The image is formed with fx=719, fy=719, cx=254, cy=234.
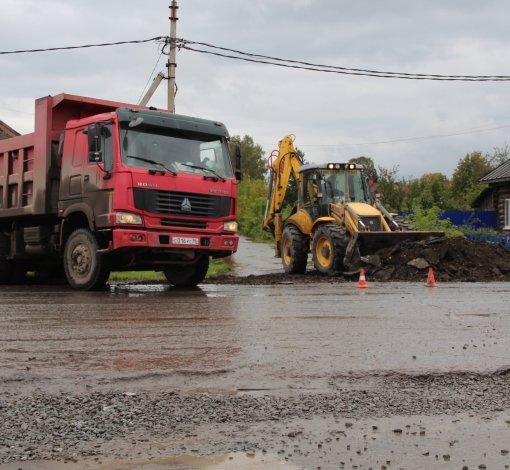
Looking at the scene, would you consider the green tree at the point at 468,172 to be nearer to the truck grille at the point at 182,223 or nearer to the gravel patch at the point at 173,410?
the truck grille at the point at 182,223

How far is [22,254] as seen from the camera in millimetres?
15047

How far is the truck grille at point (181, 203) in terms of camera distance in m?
12.4

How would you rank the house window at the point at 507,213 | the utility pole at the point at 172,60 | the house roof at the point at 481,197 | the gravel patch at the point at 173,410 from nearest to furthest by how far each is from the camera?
1. the gravel patch at the point at 173,410
2. the utility pole at the point at 172,60
3. the house window at the point at 507,213
4. the house roof at the point at 481,197

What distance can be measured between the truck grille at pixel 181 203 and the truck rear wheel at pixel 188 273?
1.57 meters

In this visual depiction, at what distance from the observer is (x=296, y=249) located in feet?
64.7

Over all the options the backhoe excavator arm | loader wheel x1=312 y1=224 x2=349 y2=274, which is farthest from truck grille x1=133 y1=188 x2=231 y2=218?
the backhoe excavator arm

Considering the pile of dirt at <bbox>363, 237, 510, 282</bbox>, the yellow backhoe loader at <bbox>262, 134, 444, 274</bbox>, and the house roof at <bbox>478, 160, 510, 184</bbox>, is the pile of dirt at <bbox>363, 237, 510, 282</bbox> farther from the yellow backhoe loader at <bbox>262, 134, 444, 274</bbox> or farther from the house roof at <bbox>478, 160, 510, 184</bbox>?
the house roof at <bbox>478, 160, 510, 184</bbox>

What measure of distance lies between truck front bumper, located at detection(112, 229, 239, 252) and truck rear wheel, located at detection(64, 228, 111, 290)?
2.30ft

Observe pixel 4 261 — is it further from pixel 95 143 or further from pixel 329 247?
pixel 329 247

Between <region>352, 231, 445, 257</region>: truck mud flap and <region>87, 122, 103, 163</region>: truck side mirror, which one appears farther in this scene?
<region>352, 231, 445, 257</region>: truck mud flap

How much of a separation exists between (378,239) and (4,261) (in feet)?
28.8

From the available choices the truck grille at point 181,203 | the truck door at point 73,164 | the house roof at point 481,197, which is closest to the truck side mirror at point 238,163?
the truck grille at point 181,203

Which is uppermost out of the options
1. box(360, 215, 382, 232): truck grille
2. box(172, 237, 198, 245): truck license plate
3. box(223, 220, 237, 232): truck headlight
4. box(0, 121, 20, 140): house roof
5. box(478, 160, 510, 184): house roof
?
box(0, 121, 20, 140): house roof

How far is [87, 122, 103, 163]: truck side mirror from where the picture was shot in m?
12.4
